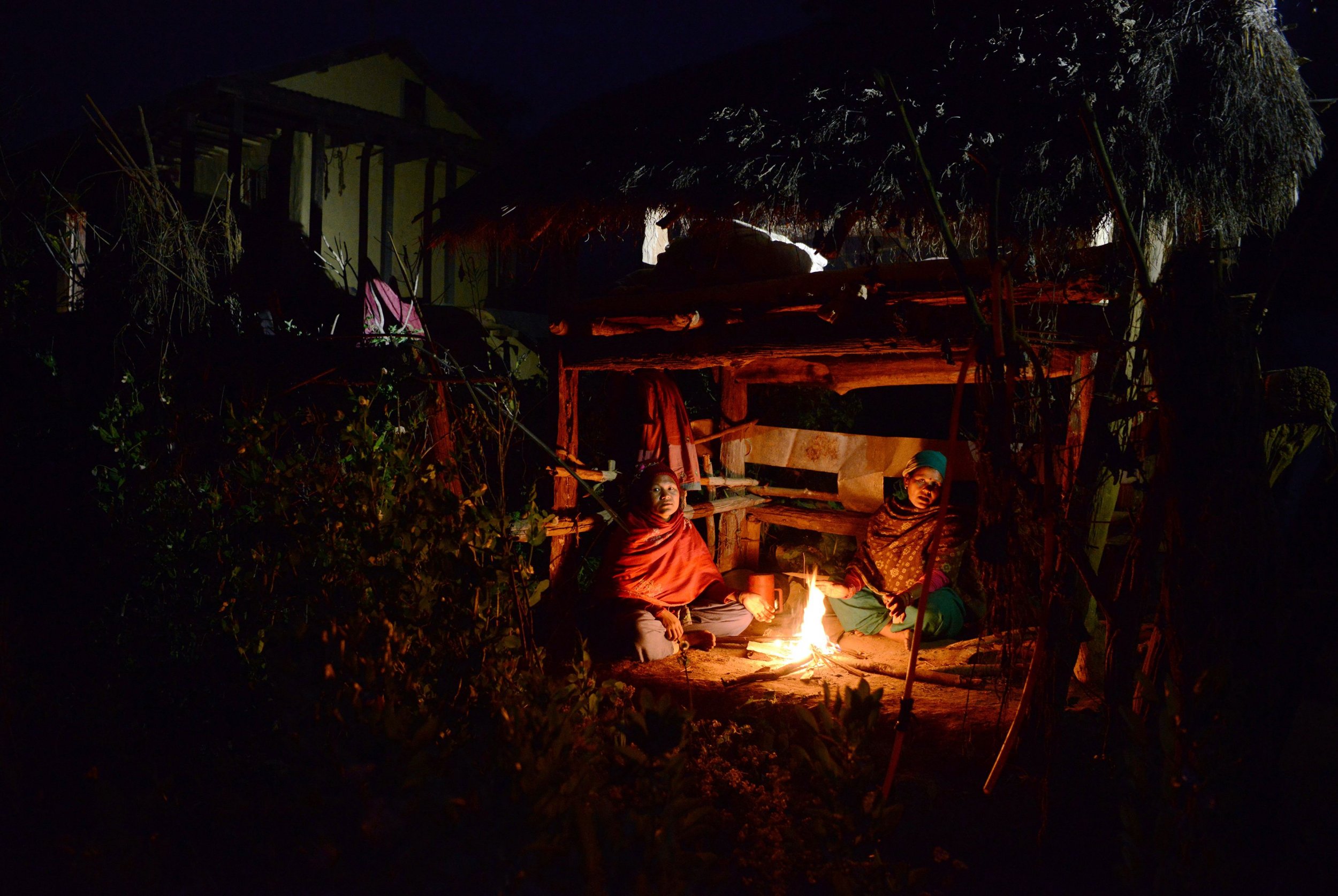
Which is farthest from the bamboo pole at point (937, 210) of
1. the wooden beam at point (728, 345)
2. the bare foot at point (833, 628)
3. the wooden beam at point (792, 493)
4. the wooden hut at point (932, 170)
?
the wooden beam at point (792, 493)

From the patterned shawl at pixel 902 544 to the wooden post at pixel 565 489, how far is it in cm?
253

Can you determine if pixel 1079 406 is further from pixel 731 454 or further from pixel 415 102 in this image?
pixel 415 102

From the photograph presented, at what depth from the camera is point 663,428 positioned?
7.34 m

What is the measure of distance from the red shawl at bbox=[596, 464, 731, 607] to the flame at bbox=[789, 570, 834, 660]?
1.10 meters

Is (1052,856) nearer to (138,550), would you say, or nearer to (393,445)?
(393,445)

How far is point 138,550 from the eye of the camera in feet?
12.7

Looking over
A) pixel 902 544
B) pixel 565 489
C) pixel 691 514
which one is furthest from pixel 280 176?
pixel 902 544

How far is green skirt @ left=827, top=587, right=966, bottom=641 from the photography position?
264 inches

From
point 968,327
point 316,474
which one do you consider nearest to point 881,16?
point 968,327

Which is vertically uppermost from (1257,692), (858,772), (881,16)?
(881,16)

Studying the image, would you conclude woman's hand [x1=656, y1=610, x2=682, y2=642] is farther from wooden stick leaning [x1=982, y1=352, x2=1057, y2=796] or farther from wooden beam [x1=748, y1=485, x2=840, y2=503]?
wooden stick leaning [x1=982, y1=352, x2=1057, y2=796]

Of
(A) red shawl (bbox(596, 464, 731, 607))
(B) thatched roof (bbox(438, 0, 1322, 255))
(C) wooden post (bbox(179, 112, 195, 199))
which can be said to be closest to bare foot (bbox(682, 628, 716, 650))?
(A) red shawl (bbox(596, 464, 731, 607))

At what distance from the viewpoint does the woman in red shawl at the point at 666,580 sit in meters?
6.50

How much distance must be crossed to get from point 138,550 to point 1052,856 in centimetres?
424
